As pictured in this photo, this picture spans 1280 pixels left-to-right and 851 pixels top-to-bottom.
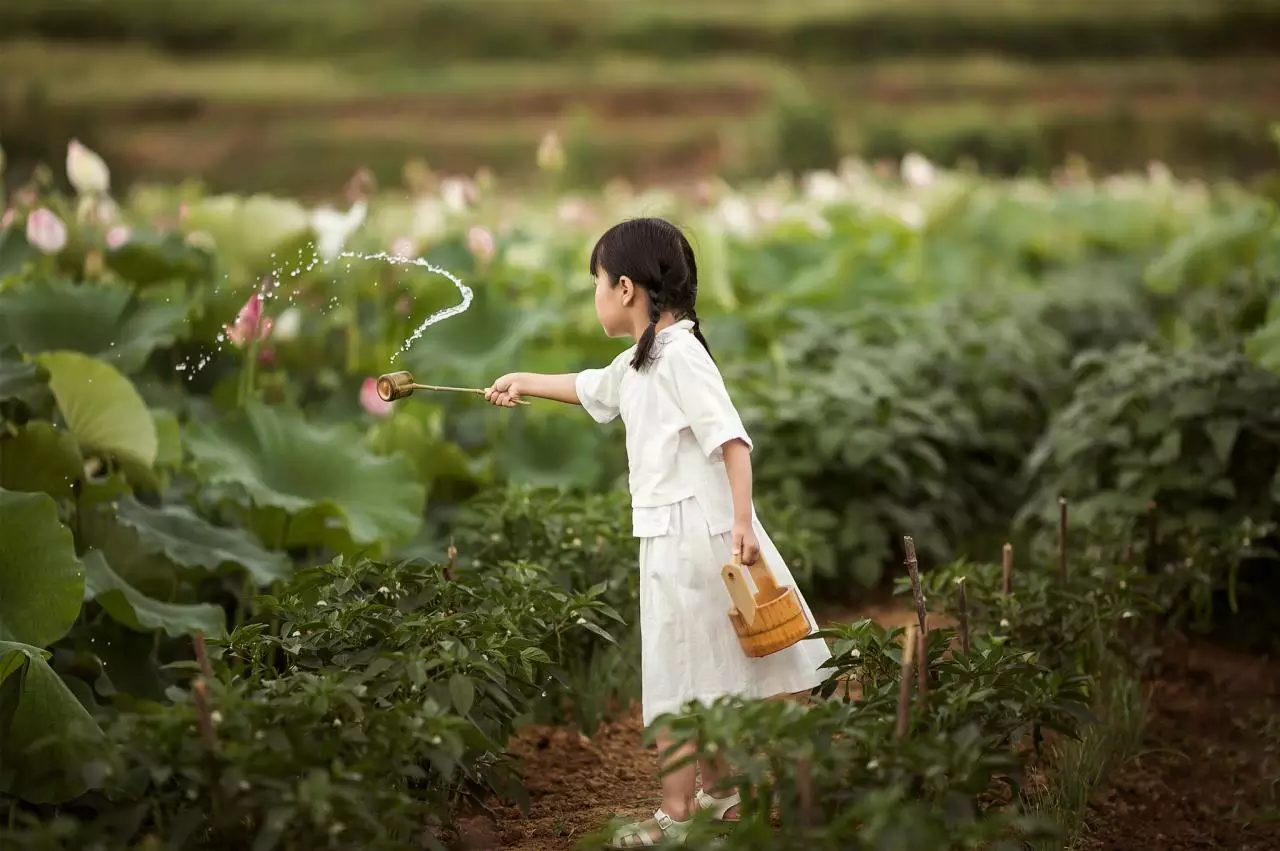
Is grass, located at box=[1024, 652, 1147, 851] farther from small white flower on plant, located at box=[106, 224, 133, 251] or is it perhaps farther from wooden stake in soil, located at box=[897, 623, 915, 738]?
small white flower on plant, located at box=[106, 224, 133, 251]

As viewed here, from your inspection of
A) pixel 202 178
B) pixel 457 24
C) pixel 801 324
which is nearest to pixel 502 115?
pixel 457 24

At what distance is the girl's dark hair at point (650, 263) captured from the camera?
1.96 metres

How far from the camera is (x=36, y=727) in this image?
2.04m

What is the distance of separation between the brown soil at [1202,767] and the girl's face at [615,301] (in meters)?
1.06

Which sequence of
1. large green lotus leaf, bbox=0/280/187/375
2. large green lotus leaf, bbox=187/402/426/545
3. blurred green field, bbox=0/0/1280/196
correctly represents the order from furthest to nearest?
1. blurred green field, bbox=0/0/1280/196
2. large green lotus leaf, bbox=0/280/187/375
3. large green lotus leaf, bbox=187/402/426/545

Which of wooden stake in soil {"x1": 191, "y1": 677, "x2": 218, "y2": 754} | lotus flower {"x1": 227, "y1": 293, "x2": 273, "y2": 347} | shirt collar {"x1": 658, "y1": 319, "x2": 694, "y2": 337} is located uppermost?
lotus flower {"x1": 227, "y1": 293, "x2": 273, "y2": 347}

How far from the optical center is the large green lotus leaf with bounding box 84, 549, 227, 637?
2.46 meters

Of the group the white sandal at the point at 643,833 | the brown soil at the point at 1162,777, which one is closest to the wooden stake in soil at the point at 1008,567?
the brown soil at the point at 1162,777

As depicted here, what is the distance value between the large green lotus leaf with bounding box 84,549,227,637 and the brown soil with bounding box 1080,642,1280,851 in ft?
5.06

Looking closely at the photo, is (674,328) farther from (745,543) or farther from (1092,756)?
(1092,756)

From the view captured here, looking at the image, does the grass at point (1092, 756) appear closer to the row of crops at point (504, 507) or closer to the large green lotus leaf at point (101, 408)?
the row of crops at point (504, 507)

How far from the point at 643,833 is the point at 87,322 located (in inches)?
71.0

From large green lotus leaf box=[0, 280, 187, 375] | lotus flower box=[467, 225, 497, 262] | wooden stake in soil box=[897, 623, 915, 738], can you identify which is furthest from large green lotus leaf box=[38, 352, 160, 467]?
wooden stake in soil box=[897, 623, 915, 738]

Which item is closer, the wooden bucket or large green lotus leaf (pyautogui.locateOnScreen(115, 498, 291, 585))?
the wooden bucket
